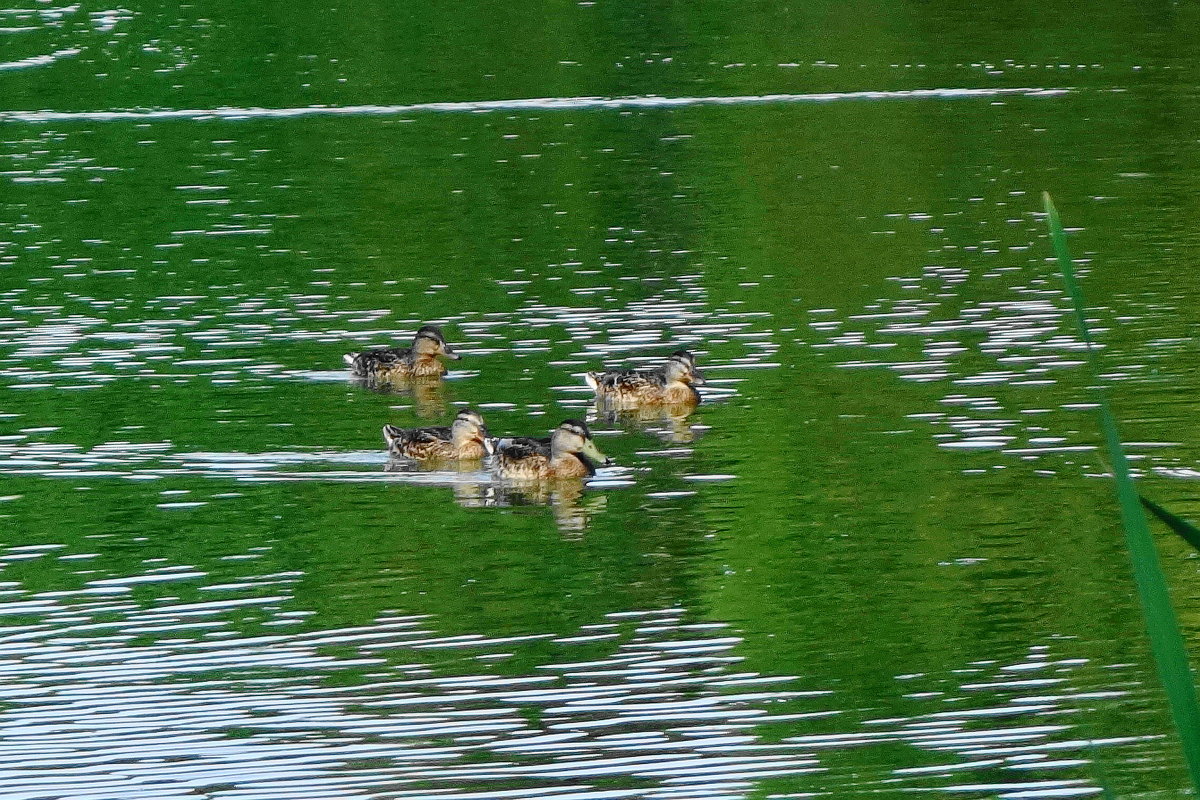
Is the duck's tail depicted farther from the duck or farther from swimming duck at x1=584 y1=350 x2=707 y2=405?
swimming duck at x1=584 y1=350 x2=707 y2=405

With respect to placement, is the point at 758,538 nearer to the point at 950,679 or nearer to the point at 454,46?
the point at 950,679

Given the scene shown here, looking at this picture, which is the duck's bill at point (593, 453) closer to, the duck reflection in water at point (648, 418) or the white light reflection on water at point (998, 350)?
the duck reflection in water at point (648, 418)

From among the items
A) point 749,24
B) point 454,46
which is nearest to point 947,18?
point 749,24

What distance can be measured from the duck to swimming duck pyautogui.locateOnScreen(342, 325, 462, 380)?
8.86 ft

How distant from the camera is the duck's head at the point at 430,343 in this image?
755 inches

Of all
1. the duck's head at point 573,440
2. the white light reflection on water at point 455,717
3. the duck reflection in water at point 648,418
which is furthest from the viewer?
the duck reflection in water at point 648,418

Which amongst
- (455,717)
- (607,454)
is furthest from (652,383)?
(455,717)

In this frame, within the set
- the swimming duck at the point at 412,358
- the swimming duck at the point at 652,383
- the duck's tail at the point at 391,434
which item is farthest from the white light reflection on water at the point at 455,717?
the swimming duck at the point at 412,358

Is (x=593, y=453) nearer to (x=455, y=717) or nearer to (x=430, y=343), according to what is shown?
(x=430, y=343)

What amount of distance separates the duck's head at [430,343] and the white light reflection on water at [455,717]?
641 centimetres

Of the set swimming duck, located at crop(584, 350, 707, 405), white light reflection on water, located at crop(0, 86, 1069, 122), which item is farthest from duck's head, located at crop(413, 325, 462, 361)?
white light reflection on water, located at crop(0, 86, 1069, 122)

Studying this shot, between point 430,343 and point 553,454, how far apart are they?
3801 millimetres

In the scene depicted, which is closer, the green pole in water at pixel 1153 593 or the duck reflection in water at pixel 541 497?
the green pole in water at pixel 1153 593

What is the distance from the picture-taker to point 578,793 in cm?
959
